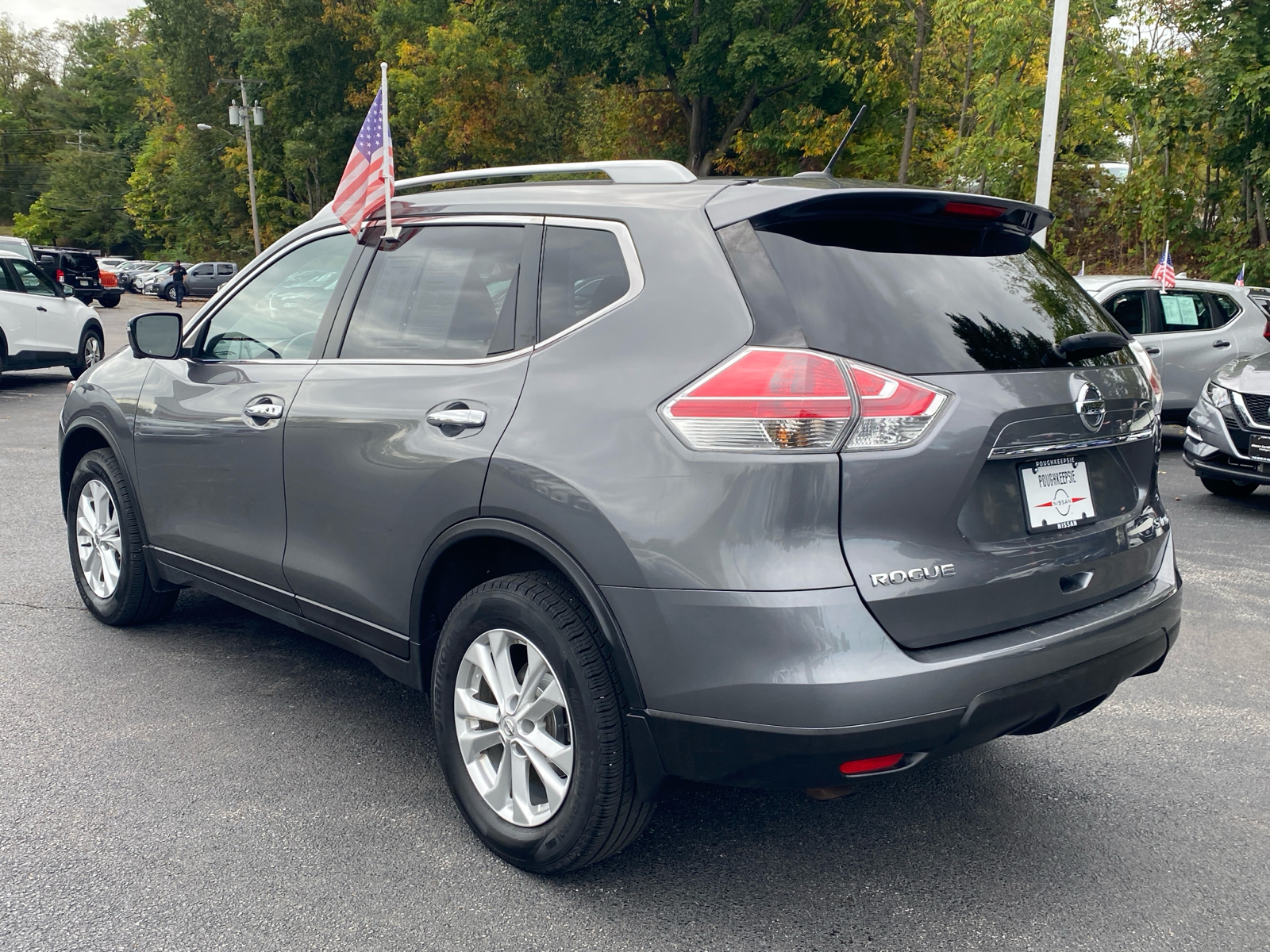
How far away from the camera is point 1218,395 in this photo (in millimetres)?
8188

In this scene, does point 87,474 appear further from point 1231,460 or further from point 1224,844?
point 1231,460

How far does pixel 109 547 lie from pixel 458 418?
2.66 meters

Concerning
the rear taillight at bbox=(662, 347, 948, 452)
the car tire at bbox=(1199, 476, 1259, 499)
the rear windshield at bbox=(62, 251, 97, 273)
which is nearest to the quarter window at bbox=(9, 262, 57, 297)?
the car tire at bbox=(1199, 476, 1259, 499)

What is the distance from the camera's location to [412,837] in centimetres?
311

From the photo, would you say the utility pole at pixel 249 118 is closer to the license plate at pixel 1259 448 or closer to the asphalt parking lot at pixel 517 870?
the license plate at pixel 1259 448

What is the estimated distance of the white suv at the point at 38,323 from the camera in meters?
14.5

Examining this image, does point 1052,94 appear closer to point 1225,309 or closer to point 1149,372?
point 1225,309

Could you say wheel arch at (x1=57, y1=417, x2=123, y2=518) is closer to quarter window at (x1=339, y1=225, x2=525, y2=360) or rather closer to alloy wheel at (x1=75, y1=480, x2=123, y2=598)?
alloy wheel at (x1=75, y1=480, x2=123, y2=598)

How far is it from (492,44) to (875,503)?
130ft

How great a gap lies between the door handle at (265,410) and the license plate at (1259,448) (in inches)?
275

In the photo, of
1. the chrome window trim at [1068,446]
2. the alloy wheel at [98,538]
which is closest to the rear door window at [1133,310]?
the chrome window trim at [1068,446]

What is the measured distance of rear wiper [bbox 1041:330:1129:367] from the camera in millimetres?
2752

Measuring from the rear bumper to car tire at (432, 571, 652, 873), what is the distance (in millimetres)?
142

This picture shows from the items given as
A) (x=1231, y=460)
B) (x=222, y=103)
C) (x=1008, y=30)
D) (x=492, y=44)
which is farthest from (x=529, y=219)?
(x=222, y=103)
